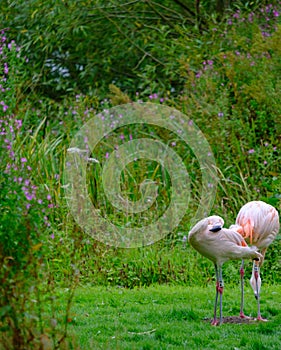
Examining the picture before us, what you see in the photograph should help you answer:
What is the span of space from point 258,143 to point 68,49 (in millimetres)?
5721

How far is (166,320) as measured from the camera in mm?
5555

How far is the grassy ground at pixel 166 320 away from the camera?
480cm

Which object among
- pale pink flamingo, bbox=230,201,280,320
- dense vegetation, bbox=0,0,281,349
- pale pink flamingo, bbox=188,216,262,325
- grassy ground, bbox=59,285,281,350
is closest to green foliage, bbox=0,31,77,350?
dense vegetation, bbox=0,0,281,349

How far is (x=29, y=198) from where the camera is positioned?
4.22 m

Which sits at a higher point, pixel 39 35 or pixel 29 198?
pixel 39 35

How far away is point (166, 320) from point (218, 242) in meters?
0.91

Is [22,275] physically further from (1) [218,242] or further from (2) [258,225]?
(2) [258,225]

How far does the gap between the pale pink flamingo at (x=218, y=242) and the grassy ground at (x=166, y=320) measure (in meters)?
0.32

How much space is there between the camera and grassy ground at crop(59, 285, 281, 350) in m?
4.80

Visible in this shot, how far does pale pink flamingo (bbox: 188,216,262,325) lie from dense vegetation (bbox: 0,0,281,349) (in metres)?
0.93

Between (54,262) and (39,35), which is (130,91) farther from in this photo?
(54,262)

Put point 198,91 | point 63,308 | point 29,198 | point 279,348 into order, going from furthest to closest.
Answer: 1. point 198,91
2. point 63,308
3. point 279,348
4. point 29,198

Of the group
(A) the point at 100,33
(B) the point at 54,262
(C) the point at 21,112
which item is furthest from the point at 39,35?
(B) the point at 54,262

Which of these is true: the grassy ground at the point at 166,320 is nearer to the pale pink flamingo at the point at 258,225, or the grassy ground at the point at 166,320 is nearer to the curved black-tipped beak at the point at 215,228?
the pale pink flamingo at the point at 258,225
